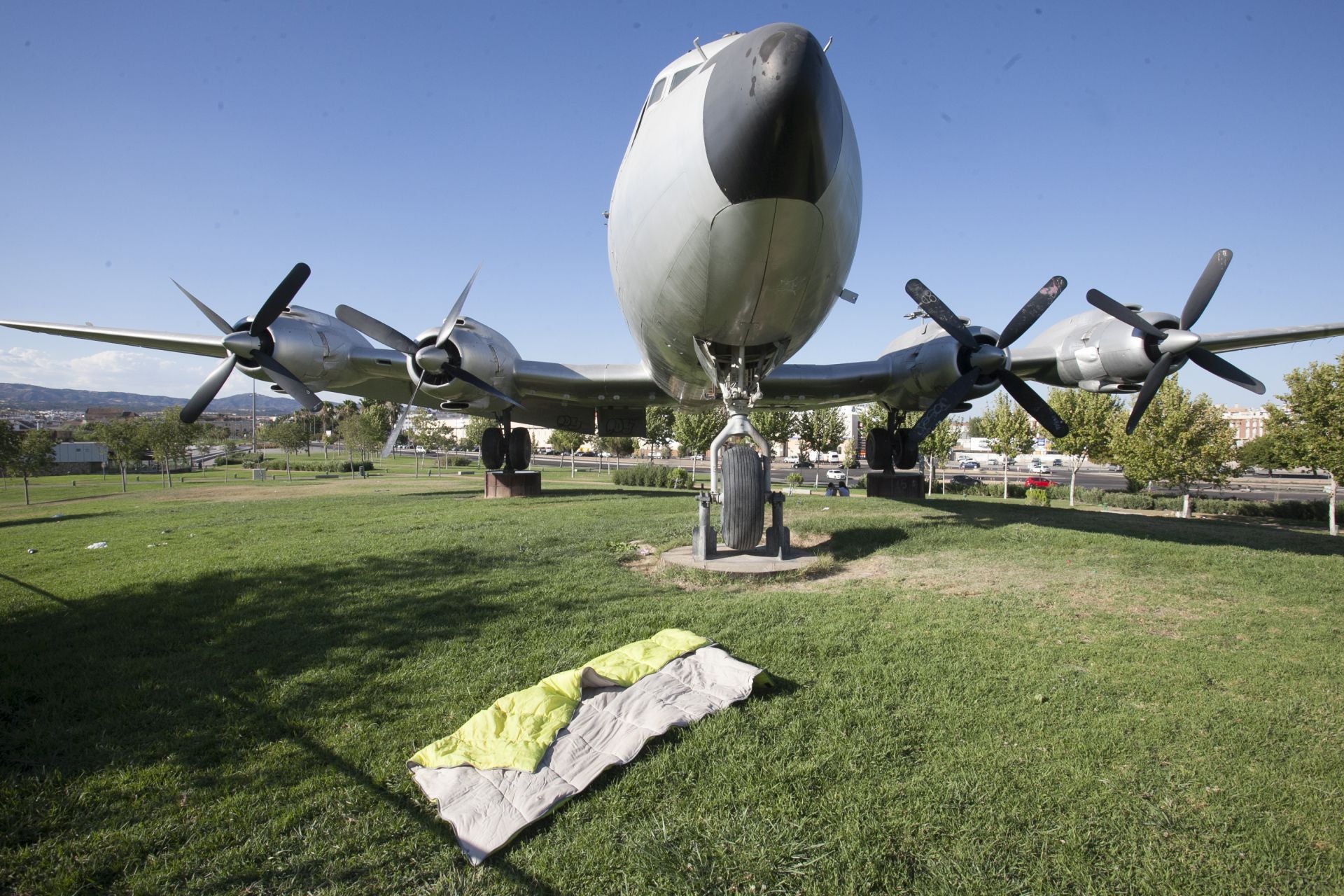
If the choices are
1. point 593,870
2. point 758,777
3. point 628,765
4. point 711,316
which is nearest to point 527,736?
point 628,765

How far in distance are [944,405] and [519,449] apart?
→ 12.0 meters

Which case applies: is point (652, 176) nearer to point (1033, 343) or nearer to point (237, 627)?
point (237, 627)

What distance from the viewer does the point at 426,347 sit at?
45.1ft

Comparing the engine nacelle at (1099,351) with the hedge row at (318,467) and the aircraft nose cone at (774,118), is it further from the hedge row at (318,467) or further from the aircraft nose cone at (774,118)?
the hedge row at (318,467)

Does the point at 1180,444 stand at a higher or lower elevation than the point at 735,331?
lower

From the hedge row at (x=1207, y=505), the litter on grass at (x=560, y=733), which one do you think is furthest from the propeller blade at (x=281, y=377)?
the hedge row at (x=1207, y=505)

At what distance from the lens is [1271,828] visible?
9.09 feet

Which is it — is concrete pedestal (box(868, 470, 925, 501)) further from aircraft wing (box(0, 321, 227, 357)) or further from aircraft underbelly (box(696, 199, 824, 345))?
aircraft wing (box(0, 321, 227, 357))

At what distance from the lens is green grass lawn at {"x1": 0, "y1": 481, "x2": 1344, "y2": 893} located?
2.58 metres

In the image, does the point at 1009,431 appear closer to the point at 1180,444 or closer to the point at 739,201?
the point at 1180,444

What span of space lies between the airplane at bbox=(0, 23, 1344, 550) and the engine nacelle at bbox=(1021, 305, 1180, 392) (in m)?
Result: 0.04

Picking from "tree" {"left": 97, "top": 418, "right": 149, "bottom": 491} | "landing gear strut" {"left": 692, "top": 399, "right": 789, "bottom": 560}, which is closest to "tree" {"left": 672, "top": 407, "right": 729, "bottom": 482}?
"landing gear strut" {"left": 692, "top": 399, "right": 789, "bottom": 560}

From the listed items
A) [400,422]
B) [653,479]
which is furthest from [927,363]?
[653,479]

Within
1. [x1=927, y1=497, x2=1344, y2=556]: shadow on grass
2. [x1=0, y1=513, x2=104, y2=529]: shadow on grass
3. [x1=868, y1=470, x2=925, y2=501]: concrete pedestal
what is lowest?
[x1=0, y1=513, x2=104, y2=529]: shadow on grass
